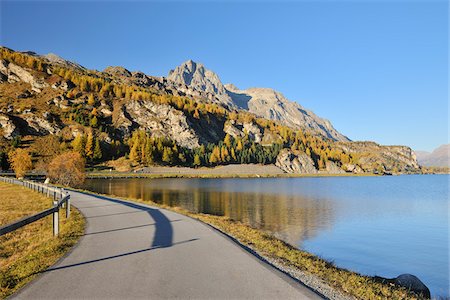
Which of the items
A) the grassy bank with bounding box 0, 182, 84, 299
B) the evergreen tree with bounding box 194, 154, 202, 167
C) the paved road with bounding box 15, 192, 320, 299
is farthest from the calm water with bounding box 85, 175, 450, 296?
the evergreen tree with bounding box 194, 154, 202, 167

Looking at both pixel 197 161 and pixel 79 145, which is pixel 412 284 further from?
pixel 197 161

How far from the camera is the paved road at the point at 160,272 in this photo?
7.43 metres

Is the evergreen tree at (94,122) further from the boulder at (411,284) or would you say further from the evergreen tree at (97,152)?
the boulder at (411,284)

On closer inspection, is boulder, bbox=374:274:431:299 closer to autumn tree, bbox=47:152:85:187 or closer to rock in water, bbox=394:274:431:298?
rock in water, bbox=394:274:431:298

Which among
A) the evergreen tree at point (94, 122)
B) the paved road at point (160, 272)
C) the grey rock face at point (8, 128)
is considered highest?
the evergreen tree at point (94, 122)

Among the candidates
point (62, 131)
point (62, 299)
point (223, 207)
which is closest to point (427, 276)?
point (62, 299)

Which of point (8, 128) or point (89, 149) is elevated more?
point (8, 128)

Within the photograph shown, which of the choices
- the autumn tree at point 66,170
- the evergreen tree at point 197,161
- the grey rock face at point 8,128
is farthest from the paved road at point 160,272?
the evergreen tree at point 197,161

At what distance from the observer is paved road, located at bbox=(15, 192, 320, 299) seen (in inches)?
293

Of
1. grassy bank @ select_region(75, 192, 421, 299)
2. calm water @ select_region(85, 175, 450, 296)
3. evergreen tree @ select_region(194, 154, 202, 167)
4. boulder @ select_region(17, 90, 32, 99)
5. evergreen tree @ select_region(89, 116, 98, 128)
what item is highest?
boulder @ select_region(17, 90, 32, 99)

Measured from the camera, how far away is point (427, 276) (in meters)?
16.8

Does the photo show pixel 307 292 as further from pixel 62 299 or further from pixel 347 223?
pixel 347 223

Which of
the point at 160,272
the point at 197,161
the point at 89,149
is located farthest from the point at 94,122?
the point at 160,272

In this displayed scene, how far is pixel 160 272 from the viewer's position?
892 cm
